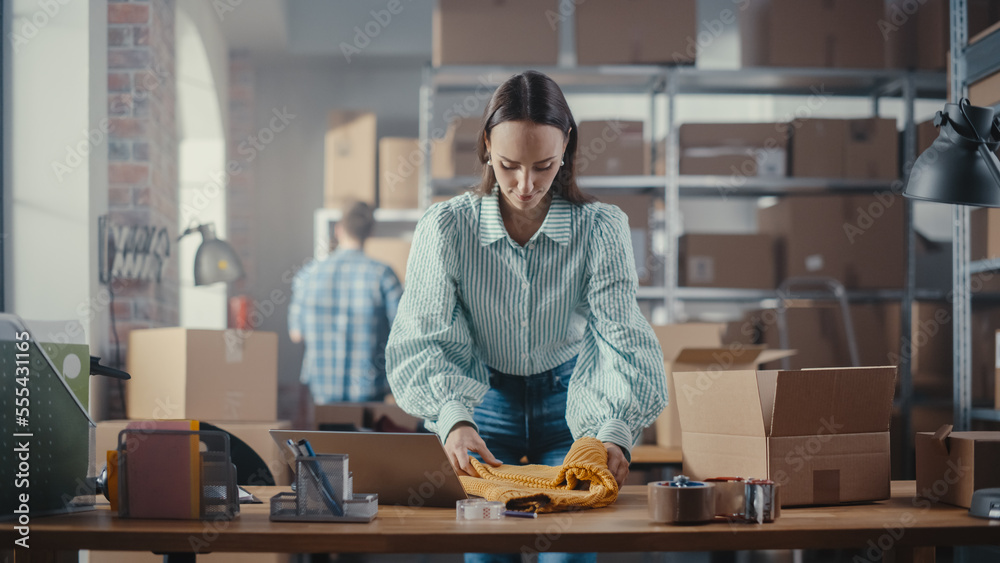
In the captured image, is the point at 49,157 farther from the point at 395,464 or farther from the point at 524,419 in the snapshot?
the point at 395,464

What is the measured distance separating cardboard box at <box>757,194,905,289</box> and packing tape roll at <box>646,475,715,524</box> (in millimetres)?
3031

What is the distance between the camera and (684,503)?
109 cm

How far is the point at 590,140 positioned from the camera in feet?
13.0

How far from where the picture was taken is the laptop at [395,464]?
47.0 inches

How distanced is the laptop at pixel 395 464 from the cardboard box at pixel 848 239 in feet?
9.95

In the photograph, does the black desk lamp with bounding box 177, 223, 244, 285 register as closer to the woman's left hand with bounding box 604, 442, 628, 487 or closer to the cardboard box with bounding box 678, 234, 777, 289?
the cardboard box with bounding box 678, 234, 777, 289

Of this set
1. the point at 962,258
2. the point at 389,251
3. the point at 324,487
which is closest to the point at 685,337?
the point at 962,258

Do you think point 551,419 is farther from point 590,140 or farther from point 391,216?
point 391,216

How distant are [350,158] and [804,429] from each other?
4.23m

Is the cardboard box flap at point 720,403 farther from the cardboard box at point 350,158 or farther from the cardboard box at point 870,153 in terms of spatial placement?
the cardboard box at point 350,158

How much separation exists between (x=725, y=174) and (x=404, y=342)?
109 inches

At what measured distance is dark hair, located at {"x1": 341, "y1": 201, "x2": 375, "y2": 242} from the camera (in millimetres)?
4090

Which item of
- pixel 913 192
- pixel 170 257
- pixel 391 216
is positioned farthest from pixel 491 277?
pixel 391 216

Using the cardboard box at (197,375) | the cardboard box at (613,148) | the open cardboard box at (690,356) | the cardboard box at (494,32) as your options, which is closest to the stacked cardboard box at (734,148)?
the cardboard box at (613,148)
